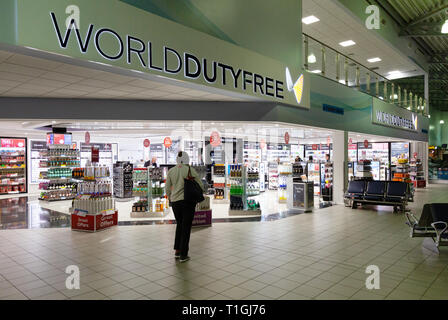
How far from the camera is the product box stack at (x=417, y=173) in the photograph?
59.1 ft

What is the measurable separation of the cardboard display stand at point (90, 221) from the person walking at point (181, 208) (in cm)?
265

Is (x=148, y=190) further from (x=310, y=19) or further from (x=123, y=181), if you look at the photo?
(x=310, y=19)

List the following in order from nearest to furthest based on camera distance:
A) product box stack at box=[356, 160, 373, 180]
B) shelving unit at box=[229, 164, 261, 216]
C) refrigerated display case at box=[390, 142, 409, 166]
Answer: shelving unit at box=[229, 164, 261, 216]
product box stack at box=[356, 160, 373, 180]
refrigerated display case at box=[390, 142, 409, 166]

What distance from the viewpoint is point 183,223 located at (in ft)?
16.4

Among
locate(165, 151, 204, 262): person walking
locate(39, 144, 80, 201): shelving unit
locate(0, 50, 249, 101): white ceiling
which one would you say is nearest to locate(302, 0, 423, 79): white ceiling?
locate(0, 50, 249, 101): white ceiling

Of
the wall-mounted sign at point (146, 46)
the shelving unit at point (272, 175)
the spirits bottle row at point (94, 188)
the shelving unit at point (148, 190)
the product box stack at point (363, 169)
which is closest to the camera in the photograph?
the wall-mounted sign at point (146, 46)

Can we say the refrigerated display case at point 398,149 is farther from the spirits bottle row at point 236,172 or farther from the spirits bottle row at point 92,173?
the spirits bottle row at point 92,173

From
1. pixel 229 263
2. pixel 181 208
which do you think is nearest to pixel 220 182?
pixel 181 208

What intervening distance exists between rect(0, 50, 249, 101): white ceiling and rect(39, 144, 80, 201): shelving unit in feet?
19.7

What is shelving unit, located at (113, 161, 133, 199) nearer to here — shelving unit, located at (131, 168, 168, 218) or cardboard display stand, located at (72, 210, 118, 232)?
shelving unit, located at (131, 168, 168, 218)

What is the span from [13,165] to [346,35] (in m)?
14.7

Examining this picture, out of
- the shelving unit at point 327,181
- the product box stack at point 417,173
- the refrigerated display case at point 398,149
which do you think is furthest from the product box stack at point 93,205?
the refrigerated display case at point 398,149

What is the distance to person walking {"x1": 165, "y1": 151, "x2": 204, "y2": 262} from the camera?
495 cm

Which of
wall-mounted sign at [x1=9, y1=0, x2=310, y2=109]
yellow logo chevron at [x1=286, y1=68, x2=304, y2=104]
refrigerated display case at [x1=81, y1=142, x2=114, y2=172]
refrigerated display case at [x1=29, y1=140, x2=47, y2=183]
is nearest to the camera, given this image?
wall-mounted sign at [x1=9, y1=0, x2=310, y2=109]
